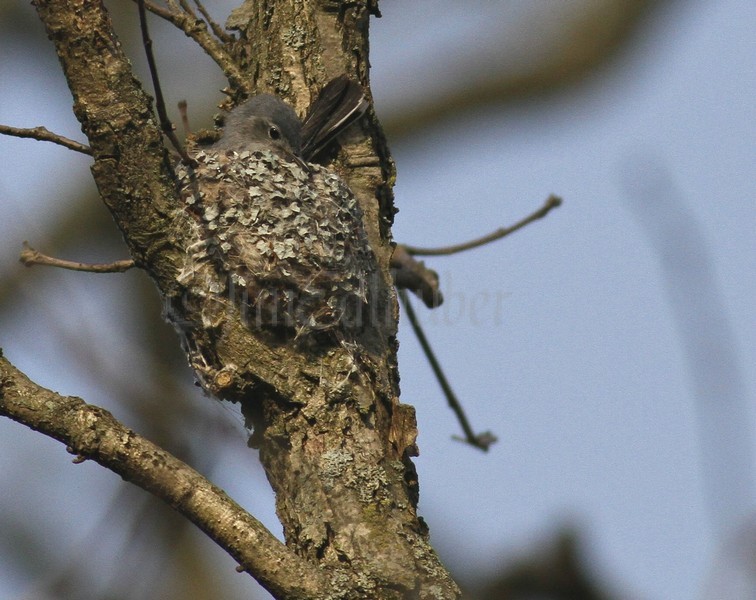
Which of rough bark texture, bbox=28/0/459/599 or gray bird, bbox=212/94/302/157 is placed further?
gray bird, bbox=212/94/302/157

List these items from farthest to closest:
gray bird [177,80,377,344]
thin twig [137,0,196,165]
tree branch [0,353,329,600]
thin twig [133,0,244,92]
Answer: thin twig [133,0,244,92] → gray bird [177,80,377,344] → thin twig [137,0,196,165] → tree branch [0,353,329,600]

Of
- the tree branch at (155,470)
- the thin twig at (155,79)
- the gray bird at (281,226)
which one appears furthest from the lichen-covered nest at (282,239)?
the tree branch at (155,470)

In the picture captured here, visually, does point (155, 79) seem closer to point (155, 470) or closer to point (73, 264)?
point (73, 264)

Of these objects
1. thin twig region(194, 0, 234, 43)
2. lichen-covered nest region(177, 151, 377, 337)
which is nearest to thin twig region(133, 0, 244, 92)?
thin twig region(194, 0, 234, 43)

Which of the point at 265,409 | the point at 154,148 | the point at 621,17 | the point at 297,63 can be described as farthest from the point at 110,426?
the point at 621,17

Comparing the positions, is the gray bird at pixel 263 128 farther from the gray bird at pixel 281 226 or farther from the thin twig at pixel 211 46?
the thin twig at pixel 211 46

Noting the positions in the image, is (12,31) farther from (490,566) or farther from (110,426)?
(490,566)

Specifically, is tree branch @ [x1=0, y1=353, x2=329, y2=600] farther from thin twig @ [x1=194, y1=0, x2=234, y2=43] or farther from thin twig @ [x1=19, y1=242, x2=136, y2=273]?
thin twig @ [x1=194, y1=0, x2=234, y2=43]
